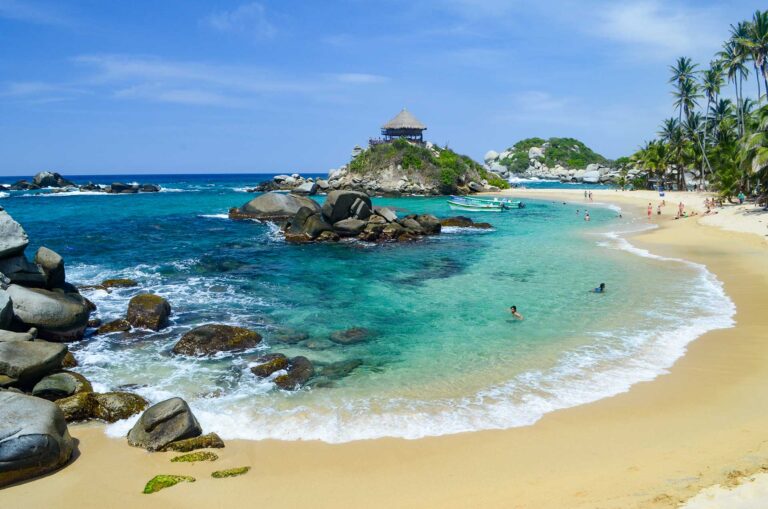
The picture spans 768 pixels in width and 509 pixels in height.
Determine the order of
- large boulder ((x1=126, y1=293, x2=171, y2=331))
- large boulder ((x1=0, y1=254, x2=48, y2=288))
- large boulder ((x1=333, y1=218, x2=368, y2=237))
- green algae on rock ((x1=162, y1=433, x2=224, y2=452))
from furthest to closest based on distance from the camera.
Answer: large boulder ((x1=333, y1=218, x2=368, y2=237)) < large boulder ((x1=126, y1=293, x2=171, y2=331)) < large boulder ((x1=0, y1=254, x2=48, y2=288)) < green algae on rock ((x1=162, y1=433, x2=224, y2=452))

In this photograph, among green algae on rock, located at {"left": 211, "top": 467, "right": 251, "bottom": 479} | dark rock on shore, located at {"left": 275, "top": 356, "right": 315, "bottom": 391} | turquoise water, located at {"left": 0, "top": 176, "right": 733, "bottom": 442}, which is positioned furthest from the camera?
dark rock on shore, located at {"left": 275, "top": 356, "right": 315, "bottom": 391}

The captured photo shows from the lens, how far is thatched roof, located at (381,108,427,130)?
89.2m

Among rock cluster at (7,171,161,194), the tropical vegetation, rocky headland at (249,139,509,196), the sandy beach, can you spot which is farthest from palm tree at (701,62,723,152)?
rock cluster at (7,171,161,194)

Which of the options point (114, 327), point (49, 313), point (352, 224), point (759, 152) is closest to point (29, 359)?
point (49, 313)

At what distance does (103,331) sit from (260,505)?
39.3 feet

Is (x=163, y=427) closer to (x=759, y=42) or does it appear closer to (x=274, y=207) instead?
(x=274, y=207)

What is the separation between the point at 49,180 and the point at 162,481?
5054 inches

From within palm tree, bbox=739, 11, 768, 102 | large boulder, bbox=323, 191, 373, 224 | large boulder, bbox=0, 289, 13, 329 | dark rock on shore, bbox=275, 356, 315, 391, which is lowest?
dark rock on shore, bbox=275, 356, 315, 391

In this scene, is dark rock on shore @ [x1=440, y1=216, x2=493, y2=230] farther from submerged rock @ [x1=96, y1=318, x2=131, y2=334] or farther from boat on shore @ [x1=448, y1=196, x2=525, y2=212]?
submerged rock @ [x1=96, y1=318, x2=131, y2=334]

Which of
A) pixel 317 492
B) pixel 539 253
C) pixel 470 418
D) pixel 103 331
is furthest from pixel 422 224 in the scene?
pixel 317 492

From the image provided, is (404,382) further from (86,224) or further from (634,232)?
(86,224)

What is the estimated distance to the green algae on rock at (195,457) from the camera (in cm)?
957

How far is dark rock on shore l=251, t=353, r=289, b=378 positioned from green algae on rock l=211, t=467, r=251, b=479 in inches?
175

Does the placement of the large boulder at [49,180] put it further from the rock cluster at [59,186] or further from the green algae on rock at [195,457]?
the green algae on rock at [195,457]
